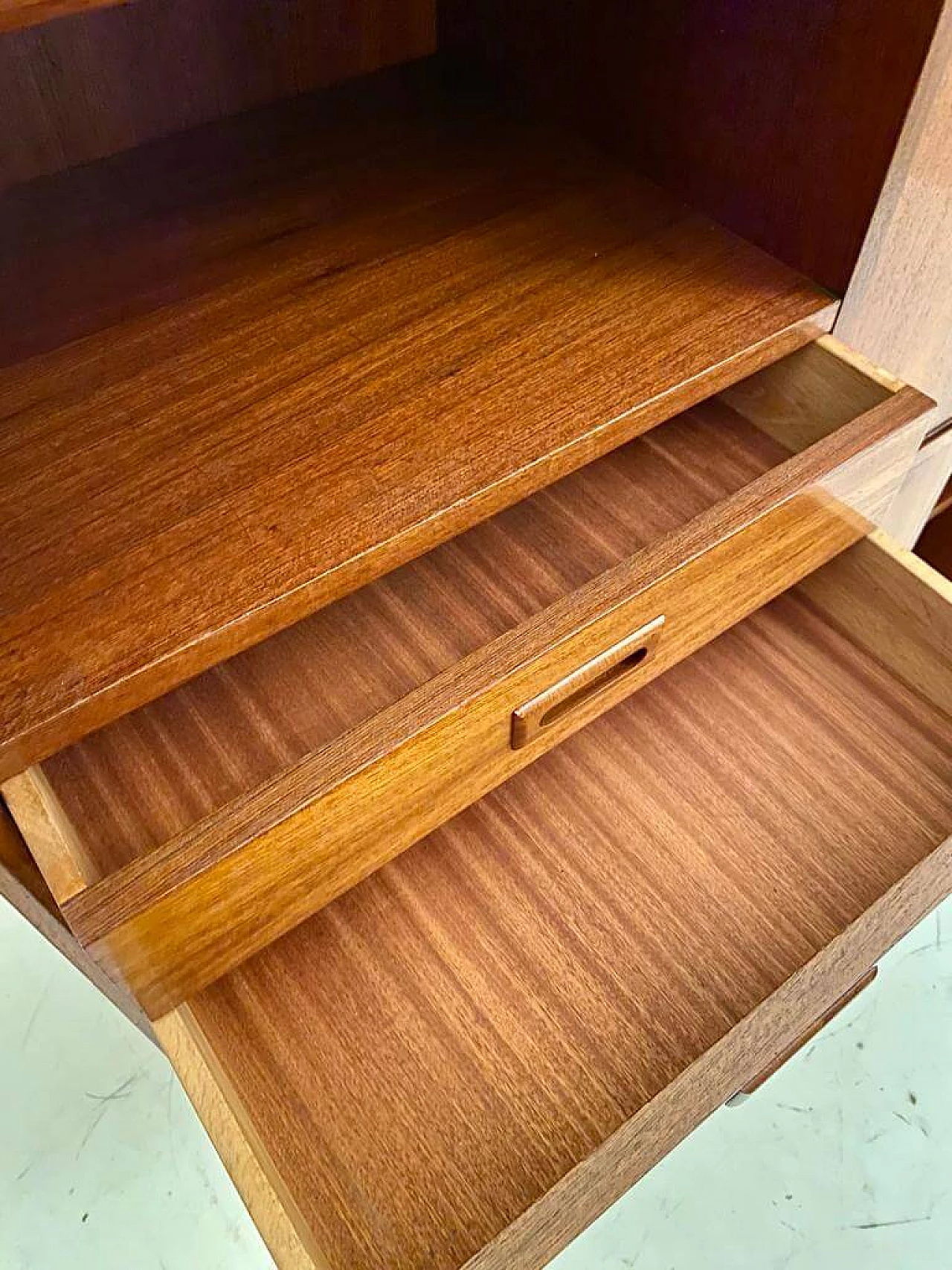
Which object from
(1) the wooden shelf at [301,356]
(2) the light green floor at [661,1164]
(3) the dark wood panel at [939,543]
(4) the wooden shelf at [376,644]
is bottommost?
(2) the light green floor at [661,1164]

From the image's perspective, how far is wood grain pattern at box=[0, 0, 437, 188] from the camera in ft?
2.11

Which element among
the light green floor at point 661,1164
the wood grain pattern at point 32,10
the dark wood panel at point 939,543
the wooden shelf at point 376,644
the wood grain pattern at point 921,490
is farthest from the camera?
the dark wood panel at point 939,543

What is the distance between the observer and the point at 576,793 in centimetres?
65

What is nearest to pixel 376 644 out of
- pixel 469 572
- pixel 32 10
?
pixel 469 572

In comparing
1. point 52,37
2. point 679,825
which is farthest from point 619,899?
point 52,37

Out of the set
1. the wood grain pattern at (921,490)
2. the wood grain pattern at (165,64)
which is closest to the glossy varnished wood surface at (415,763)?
the wood grain pattern at (921,490)

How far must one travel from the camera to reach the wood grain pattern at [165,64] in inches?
25.3

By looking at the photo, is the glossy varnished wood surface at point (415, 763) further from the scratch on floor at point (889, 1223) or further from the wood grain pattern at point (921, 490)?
the scratch on floor at point (889, 1223)

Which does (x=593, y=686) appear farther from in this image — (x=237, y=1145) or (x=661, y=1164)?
(x=661, y=1164)

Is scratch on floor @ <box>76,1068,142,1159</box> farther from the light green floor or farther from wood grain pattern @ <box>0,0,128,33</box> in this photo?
wood grain pattern @ <box>0,0,128,33</box>

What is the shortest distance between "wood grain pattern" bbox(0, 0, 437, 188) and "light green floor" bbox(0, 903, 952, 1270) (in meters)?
0.58

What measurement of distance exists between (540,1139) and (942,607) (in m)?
0.36

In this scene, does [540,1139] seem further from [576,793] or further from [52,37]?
[52,37]

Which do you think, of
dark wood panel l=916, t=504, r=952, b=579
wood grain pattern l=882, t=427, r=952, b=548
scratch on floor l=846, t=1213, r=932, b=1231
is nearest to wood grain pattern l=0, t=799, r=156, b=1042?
scratch on floor l=846, t=1213, r=932, b=1231
